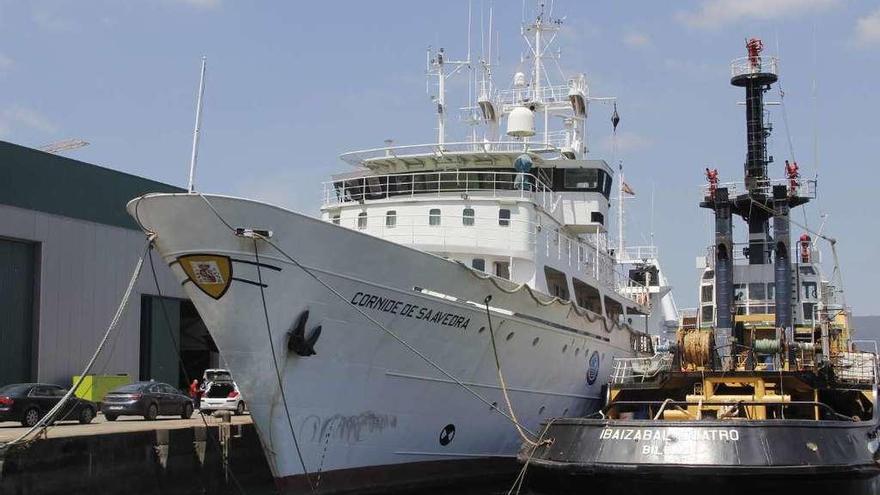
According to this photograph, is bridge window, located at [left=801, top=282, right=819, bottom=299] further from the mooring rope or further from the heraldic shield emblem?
the heraldic shield emblem

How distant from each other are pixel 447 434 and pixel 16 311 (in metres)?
16.6

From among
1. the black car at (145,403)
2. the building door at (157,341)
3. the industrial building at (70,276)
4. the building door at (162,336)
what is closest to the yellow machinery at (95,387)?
the industrial building at (70,276)

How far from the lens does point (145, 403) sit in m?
24.7

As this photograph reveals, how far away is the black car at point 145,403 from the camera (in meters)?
24.6

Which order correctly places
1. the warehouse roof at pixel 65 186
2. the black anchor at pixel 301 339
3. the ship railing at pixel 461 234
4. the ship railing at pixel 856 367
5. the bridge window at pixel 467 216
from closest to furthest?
the black anchor at pixel 301 339 → the ship railing at pixel 856 367 → the ship railing at pixel 461 234 → the bridge window at pixel 467 216 → the warehouse roof at pixel 65 186

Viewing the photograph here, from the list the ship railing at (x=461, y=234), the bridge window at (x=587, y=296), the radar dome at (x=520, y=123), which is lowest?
the bridge window at (x=587, y=296)

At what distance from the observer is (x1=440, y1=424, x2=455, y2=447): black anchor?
18.3 m

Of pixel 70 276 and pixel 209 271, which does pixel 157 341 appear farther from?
pixel 209 271

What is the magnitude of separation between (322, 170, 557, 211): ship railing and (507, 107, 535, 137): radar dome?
1731mm

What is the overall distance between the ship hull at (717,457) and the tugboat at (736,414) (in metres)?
0.01

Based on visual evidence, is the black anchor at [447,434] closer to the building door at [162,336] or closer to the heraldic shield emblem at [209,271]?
the heraldic shield emblem at [209,271]

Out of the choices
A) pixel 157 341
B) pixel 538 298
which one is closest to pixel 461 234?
pixel 538 298

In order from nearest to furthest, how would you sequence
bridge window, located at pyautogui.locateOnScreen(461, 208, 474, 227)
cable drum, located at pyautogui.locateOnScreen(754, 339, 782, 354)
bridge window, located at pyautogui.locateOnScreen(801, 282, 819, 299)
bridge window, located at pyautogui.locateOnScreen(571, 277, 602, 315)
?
cable drum, located at pyautogui.locateOnScreen(754, 339, 782, 354) < bridge window, located at pyautogui.locateOnScreen(461, 208, 474, 227) < bridge window, located at pyautogui.locateOnScreen(571, 277, 602, 315) < bridge window, located at pyautogui.locateOnScreen(801, 282, 819, 299)

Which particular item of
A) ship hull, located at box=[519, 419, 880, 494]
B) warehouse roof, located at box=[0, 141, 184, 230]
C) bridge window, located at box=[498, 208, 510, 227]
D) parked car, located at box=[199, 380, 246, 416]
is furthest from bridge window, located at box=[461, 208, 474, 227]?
warehouse roof, located at box=[0, 141, 184, 230]
